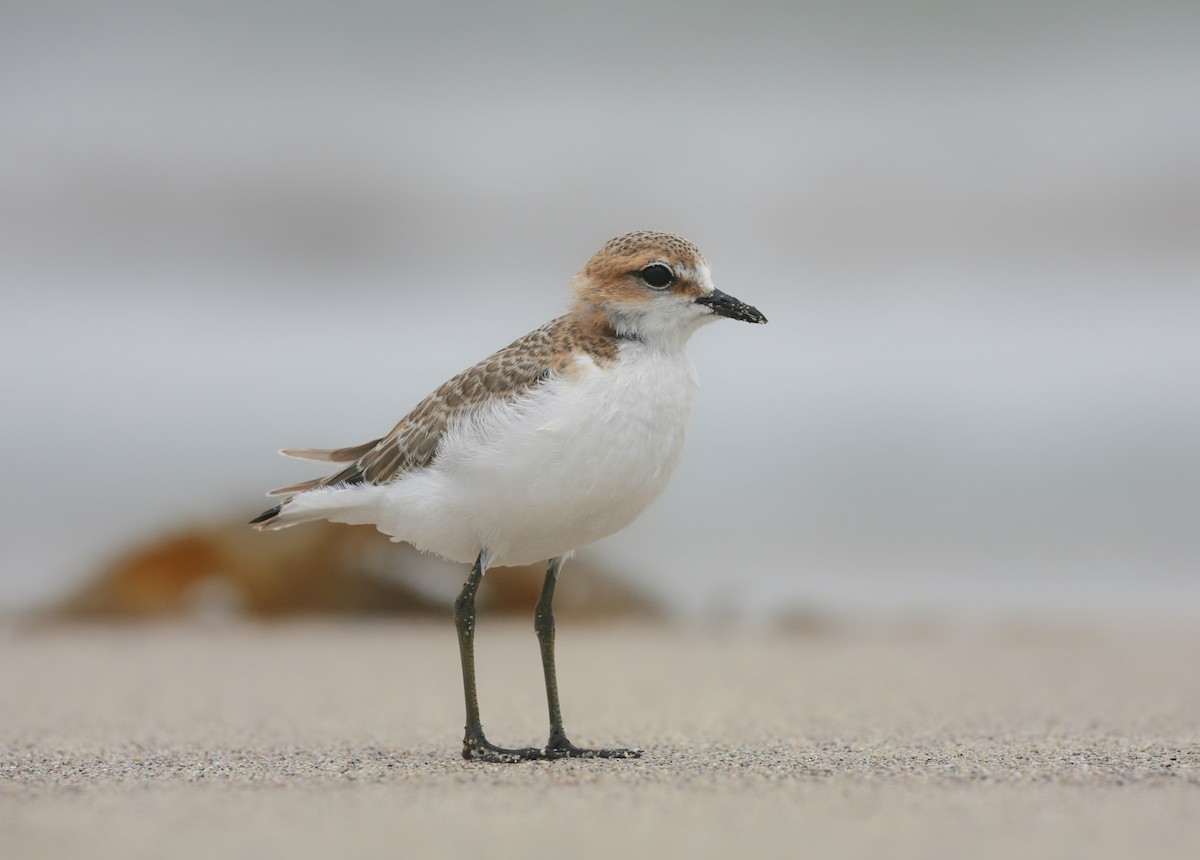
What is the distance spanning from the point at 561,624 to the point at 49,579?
11.1 ft

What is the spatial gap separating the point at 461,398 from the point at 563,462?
1.79 feet

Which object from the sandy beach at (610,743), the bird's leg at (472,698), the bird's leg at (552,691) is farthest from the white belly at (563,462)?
the sandy beach at (610,743)

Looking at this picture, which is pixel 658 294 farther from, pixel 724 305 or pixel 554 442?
pixel 554 442

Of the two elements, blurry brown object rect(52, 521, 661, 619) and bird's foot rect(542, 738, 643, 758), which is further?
blurry brown object rect(52, 521, 661, 619)

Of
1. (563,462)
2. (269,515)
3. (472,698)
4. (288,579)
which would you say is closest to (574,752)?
(472,698)

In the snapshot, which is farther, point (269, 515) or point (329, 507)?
point (269, 515)

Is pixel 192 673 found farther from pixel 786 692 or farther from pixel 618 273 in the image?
pixel 618 273

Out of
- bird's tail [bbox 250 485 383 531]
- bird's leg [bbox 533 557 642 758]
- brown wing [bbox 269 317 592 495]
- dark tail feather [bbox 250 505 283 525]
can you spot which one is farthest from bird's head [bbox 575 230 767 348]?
dark tail feather [bbox 250 505 283 525]

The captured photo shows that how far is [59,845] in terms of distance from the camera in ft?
9.55

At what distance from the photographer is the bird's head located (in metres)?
4.17

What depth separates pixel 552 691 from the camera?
429 cm

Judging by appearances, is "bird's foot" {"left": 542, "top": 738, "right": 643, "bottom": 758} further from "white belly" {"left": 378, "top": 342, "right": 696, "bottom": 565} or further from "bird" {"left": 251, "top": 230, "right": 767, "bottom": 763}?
"white belly" {"left": 378, "top": 342, "right": 696, "bottom": 565}

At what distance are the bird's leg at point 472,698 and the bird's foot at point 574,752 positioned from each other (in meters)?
0.04

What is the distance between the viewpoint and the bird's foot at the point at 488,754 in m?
4.04
